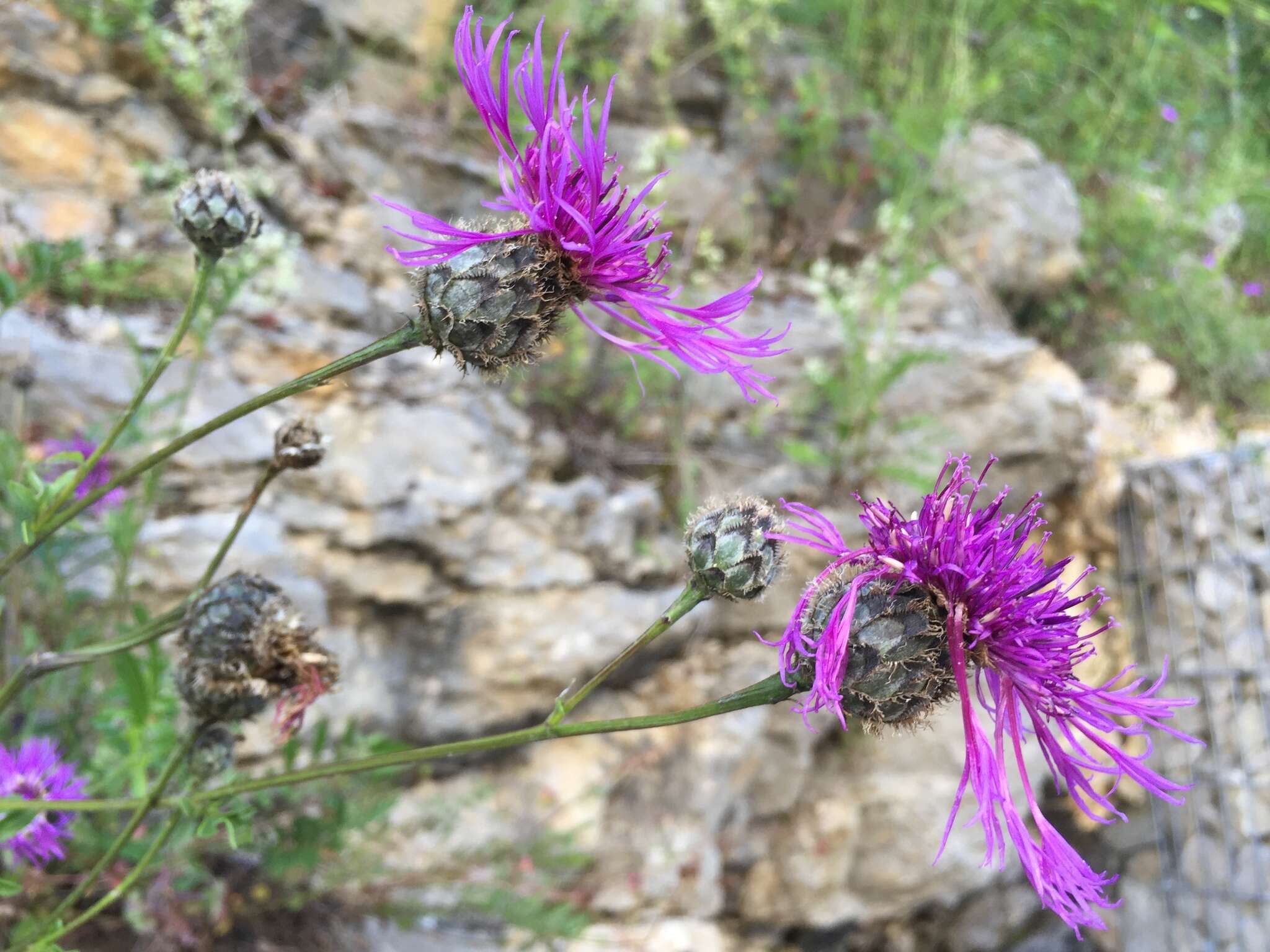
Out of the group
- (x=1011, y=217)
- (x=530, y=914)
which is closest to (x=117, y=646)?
(x=530, y=914)

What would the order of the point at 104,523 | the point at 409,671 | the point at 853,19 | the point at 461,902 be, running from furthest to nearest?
the point at 853,19 < the point at 409,671 < the point at 461,902 < the point at 104,523

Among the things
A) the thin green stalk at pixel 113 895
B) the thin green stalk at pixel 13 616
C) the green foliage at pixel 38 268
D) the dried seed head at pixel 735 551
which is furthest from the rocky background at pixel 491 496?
the dried seed head at pixel 735 551

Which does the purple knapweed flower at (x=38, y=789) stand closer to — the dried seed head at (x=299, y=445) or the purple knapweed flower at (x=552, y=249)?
the dried seed head at (x=299, y=445)

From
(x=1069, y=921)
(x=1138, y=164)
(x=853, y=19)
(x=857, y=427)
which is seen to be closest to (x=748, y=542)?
(x=1069, y=921)

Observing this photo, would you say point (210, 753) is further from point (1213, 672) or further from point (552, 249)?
point (1213, 672)

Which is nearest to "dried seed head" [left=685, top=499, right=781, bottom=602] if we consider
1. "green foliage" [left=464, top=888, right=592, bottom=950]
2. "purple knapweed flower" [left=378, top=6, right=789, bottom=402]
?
"purple knapweed flower" [left=378, top=6, right=789, bottom=402]

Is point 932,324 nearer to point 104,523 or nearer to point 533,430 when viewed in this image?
point 533,430

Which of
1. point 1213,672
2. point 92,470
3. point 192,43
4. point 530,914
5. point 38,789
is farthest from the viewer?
point 1213,672
